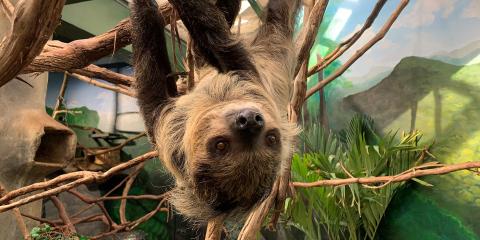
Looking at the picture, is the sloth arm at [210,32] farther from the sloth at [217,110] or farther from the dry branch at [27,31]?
the dry branch at [27,31]

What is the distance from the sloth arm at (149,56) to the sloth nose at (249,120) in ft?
1.80

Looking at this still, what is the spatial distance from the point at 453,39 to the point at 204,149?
4.35 meters

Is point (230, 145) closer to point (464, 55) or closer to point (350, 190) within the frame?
point (350, 190)

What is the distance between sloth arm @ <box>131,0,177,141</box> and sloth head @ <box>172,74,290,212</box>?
167 millimetres

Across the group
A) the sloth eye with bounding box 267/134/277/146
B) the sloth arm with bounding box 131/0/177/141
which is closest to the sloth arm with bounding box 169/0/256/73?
the sloth arm with bounding box 131/0/177/141

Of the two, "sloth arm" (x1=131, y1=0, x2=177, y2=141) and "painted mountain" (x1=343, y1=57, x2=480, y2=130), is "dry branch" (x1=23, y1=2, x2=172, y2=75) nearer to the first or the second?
"sloth arm" (x1=131, y1=0, x2=177, y2=141)

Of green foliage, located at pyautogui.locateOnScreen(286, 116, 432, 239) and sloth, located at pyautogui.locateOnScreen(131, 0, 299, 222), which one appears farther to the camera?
green foliage, located at pyautogui.locateOnScreen(286, 116, 432, 239)

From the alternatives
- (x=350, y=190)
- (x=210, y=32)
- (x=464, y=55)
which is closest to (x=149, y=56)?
(x=210, y=32)

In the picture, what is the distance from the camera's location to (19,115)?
14.6 ft

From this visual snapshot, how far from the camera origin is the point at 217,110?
1.98 metres

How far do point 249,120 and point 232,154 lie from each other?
236 millimetres

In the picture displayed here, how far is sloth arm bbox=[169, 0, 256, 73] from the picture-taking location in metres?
1.86

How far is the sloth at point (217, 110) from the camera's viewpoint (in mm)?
1898

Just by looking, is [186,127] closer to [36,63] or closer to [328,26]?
[36,63]
